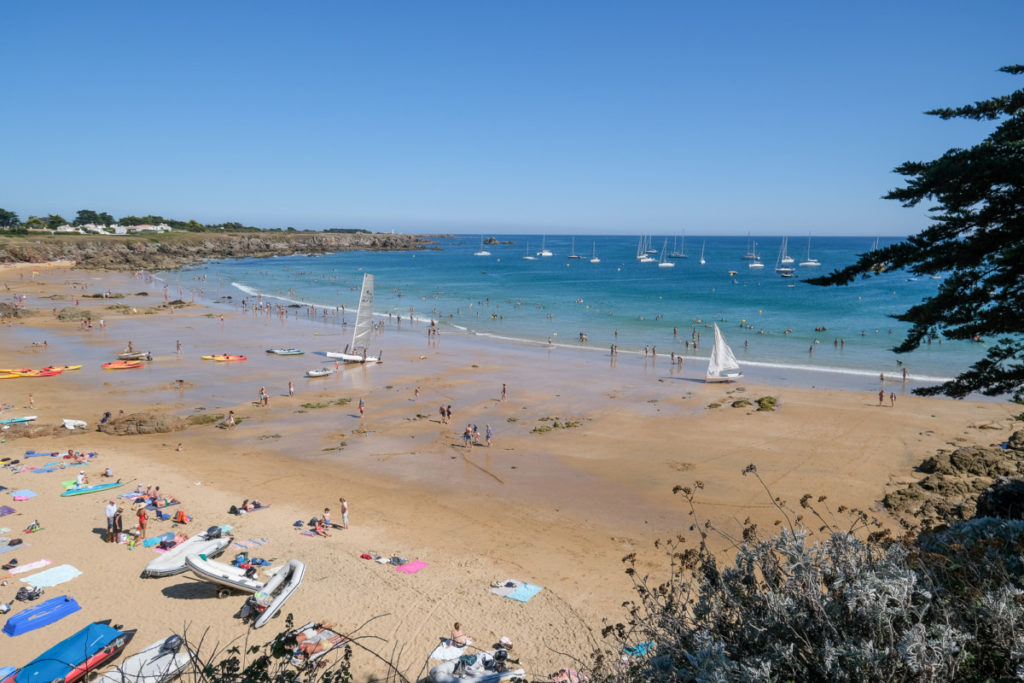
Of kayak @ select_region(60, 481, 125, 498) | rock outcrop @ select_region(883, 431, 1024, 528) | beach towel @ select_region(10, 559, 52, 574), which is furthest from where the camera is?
kayak @ select_region(60, 481, 125, 498)

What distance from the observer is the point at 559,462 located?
2184 centimetres

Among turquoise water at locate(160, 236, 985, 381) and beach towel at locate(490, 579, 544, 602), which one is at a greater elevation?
turquoise water at locate(160, 236, 985, 381)

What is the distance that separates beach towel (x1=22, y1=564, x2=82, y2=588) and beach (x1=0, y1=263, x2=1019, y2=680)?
0.93 ft

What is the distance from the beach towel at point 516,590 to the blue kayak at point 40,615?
8.64 m

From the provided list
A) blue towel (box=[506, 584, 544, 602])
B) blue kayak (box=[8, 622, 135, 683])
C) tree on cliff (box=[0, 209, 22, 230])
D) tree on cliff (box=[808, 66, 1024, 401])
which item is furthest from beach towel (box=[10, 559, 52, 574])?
tree on cliff (box=[0, 209, 22, 230])

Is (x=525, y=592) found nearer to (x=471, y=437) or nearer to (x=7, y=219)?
(x=471, y=437)

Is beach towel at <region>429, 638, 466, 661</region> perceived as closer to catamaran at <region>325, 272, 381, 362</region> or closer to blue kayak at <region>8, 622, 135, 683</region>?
blue kayak at <region>8, 622, 135, 683</region>

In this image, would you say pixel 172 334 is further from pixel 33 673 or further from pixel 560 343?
pixel 33 673

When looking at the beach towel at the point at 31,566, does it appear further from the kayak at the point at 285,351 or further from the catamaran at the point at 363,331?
the kayak at the point at 285,351

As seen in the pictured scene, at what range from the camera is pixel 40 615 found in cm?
1184

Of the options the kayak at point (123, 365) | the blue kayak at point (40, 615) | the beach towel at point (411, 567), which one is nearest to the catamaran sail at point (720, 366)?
the beach towel at point (411, 567)

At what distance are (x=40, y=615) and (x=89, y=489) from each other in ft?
23.6

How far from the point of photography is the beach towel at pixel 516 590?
13.2 m

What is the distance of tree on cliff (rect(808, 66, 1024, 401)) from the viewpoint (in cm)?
762
